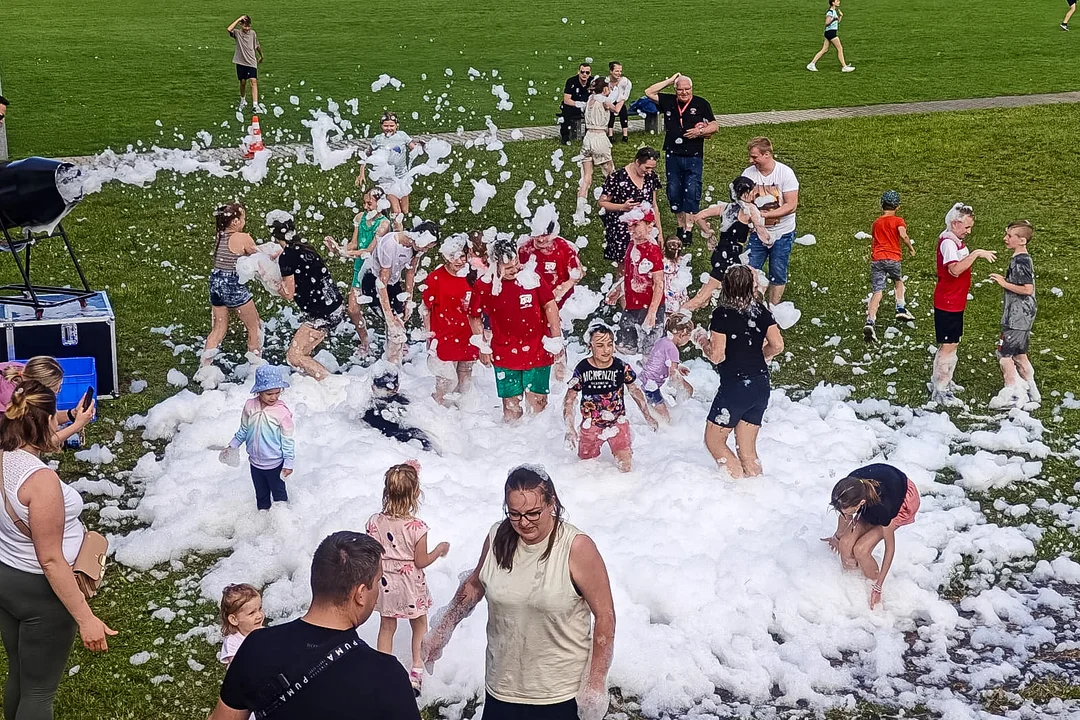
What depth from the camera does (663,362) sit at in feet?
30.8

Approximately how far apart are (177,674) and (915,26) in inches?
1172

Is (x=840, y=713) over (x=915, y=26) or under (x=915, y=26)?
under

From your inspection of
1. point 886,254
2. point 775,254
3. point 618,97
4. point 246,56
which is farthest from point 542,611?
point 246,56

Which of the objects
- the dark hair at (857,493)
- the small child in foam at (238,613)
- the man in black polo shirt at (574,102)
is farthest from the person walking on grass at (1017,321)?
the man in black polo shirt at (574,102)

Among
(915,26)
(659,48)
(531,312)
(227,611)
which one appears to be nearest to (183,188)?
(531,312)

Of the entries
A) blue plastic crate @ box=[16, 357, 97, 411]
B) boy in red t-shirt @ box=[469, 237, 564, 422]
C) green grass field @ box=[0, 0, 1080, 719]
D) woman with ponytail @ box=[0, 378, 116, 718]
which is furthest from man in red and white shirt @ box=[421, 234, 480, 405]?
woman with ponytail @ box=[0, 378, 116, 718]

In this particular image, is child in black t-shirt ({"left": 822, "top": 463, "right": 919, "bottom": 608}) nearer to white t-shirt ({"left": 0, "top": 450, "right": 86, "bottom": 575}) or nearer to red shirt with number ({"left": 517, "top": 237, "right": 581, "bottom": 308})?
red shirt with number ({"left": 517, "top": 237, "right": 581, "bottom": 308})

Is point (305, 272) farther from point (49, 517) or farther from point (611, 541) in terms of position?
point (49, 517)

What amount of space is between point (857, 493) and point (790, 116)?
1531 cm

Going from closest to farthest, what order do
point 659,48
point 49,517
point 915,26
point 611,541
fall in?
point 49,517
point 611,541
point 659,48
point 915,26

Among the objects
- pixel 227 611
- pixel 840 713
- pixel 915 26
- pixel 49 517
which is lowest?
pixel 840 713

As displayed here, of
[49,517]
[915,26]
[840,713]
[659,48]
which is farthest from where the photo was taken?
[915,26]

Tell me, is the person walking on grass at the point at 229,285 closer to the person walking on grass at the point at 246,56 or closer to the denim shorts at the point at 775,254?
the denim shorts at the point at 775,254

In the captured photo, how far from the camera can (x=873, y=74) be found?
82.2ft
